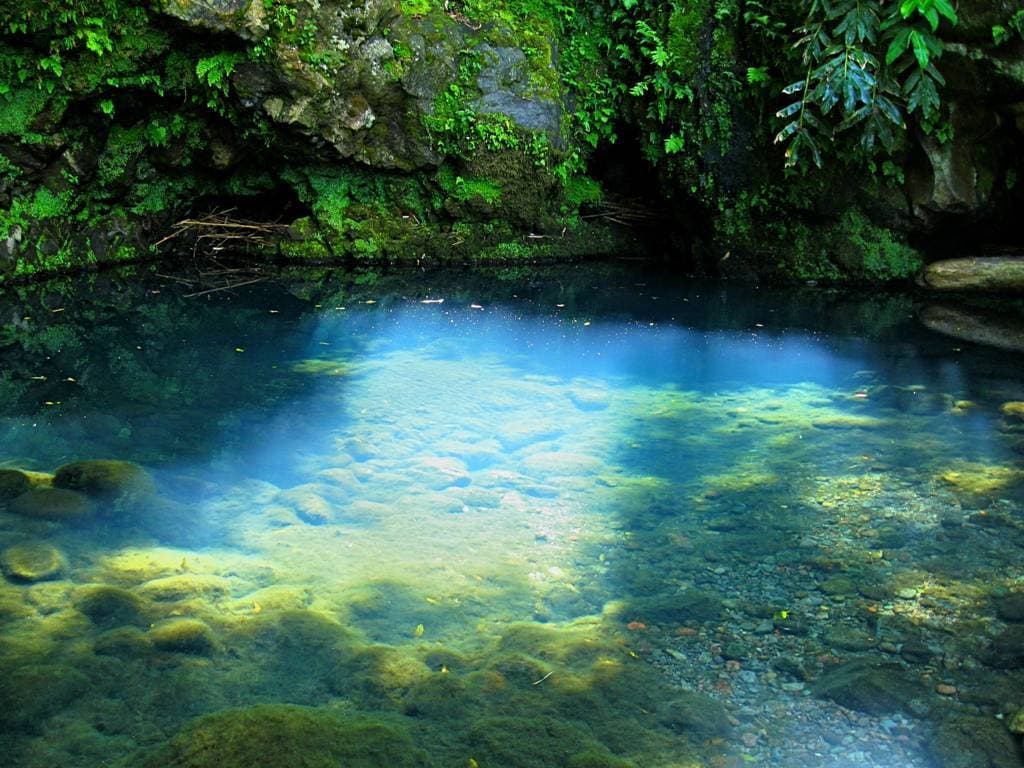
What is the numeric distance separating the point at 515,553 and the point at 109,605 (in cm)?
170

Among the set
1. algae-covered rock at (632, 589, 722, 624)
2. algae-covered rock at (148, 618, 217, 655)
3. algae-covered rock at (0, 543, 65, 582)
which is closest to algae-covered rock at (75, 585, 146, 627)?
algae-covered rock at (148, 618, 217, 655)

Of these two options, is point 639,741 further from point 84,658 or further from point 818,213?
point 818,213

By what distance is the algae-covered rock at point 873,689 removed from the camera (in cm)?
288

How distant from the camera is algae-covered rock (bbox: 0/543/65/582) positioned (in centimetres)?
357

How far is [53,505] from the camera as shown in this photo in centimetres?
416

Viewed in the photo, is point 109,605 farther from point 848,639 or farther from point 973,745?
point 973,745

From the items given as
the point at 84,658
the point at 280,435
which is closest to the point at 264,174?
the point at 280,435

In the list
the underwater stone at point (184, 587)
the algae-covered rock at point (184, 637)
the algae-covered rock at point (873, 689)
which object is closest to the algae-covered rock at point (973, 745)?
the algae-covered rock at point (873, 689)

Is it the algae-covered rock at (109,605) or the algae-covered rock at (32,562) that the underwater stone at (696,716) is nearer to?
the algae-covered rock at (109,605)

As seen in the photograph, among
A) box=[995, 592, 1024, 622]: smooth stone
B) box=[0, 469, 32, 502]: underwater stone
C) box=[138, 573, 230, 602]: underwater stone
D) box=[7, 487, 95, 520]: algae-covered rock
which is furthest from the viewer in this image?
box=[0, 469, 32, 502]: underwater stone

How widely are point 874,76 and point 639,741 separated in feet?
23.2

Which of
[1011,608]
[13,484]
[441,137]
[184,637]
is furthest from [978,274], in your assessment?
[13,484]

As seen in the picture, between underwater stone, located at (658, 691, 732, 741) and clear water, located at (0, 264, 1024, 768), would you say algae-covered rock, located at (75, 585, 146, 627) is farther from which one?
underwater stone, located at (658, 691, 732, 741)

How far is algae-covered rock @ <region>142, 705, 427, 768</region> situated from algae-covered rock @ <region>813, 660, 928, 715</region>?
1.43 meters
